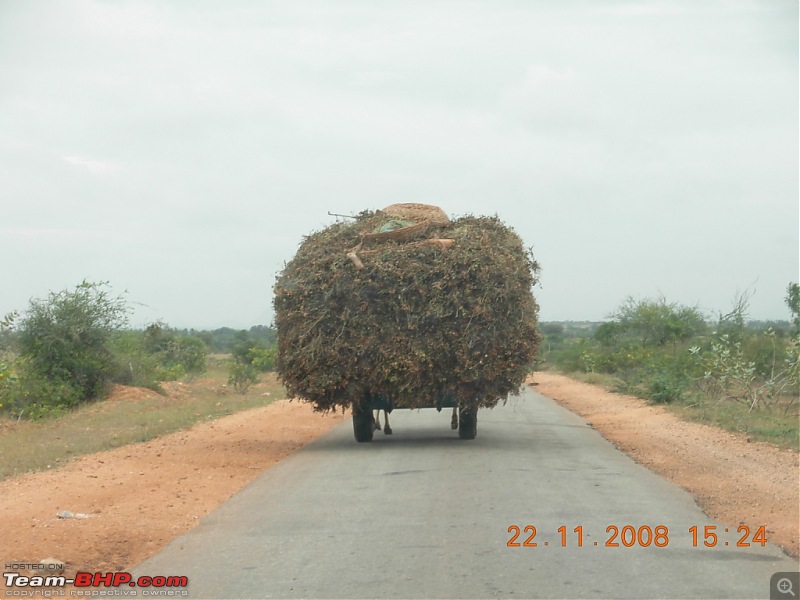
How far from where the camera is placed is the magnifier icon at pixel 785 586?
6.14m

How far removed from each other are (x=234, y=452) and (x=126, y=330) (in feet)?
46.7

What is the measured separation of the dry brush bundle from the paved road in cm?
112

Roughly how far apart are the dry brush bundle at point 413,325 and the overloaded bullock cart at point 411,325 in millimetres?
15

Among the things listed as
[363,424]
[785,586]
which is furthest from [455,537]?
[363,424]

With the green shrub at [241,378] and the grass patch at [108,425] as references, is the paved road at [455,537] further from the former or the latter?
the green shrub at [241,378]

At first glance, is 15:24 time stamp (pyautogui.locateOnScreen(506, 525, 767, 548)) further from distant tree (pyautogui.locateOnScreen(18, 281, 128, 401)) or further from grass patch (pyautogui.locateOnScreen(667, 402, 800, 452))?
distant tree (pyautogui.locateOnScreen(18, 281, 128, 401))

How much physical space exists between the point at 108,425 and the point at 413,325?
8.79 m

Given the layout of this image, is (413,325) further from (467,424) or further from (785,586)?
(785,586)

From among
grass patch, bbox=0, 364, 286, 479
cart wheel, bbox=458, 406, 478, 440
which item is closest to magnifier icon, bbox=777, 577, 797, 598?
cart wheel, bbox=458, 406, 478, 440

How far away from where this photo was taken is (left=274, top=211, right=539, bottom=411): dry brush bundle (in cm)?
1326

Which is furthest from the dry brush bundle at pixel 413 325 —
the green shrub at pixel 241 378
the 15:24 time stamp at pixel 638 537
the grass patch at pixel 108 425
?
the green shrub at pixel 241 378

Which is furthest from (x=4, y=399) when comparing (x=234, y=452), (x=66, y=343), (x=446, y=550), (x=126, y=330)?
(x=446, y=550)

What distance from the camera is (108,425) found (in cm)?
1894

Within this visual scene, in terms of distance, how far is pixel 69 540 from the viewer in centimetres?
792
